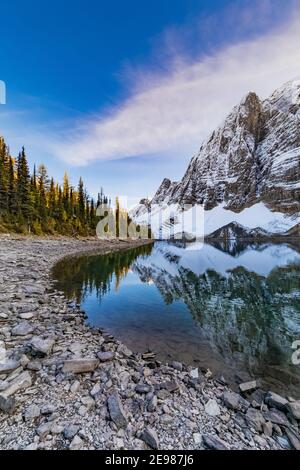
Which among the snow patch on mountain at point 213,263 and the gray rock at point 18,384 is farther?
the snow patch on mountain at point 213,263

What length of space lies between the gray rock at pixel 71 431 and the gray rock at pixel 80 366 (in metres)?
1.81

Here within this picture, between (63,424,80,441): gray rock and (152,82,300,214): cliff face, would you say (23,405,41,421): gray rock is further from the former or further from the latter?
(152,82,300,214): cliff face

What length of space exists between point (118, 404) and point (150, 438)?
0.98 meters

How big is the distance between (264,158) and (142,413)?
8349 inches

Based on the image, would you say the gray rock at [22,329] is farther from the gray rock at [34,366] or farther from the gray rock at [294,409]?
the gray rock at [294,409]

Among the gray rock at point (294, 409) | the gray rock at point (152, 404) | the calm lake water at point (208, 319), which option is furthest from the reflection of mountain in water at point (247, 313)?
the gray rock at point (152, 404)

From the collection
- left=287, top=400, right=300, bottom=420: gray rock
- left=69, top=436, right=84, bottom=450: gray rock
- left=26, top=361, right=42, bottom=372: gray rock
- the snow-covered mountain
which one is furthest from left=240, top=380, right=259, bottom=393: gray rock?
the snow-covered mountain

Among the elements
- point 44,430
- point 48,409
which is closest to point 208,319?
point 48,409

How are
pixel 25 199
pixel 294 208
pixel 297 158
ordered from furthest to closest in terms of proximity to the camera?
1. pixel 297 158
2. pixel 294 208
3. pixel 25 199

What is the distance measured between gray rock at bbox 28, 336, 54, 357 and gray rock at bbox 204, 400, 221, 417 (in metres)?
4.52

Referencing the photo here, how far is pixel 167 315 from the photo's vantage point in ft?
40.2

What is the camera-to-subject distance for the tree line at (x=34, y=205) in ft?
155
